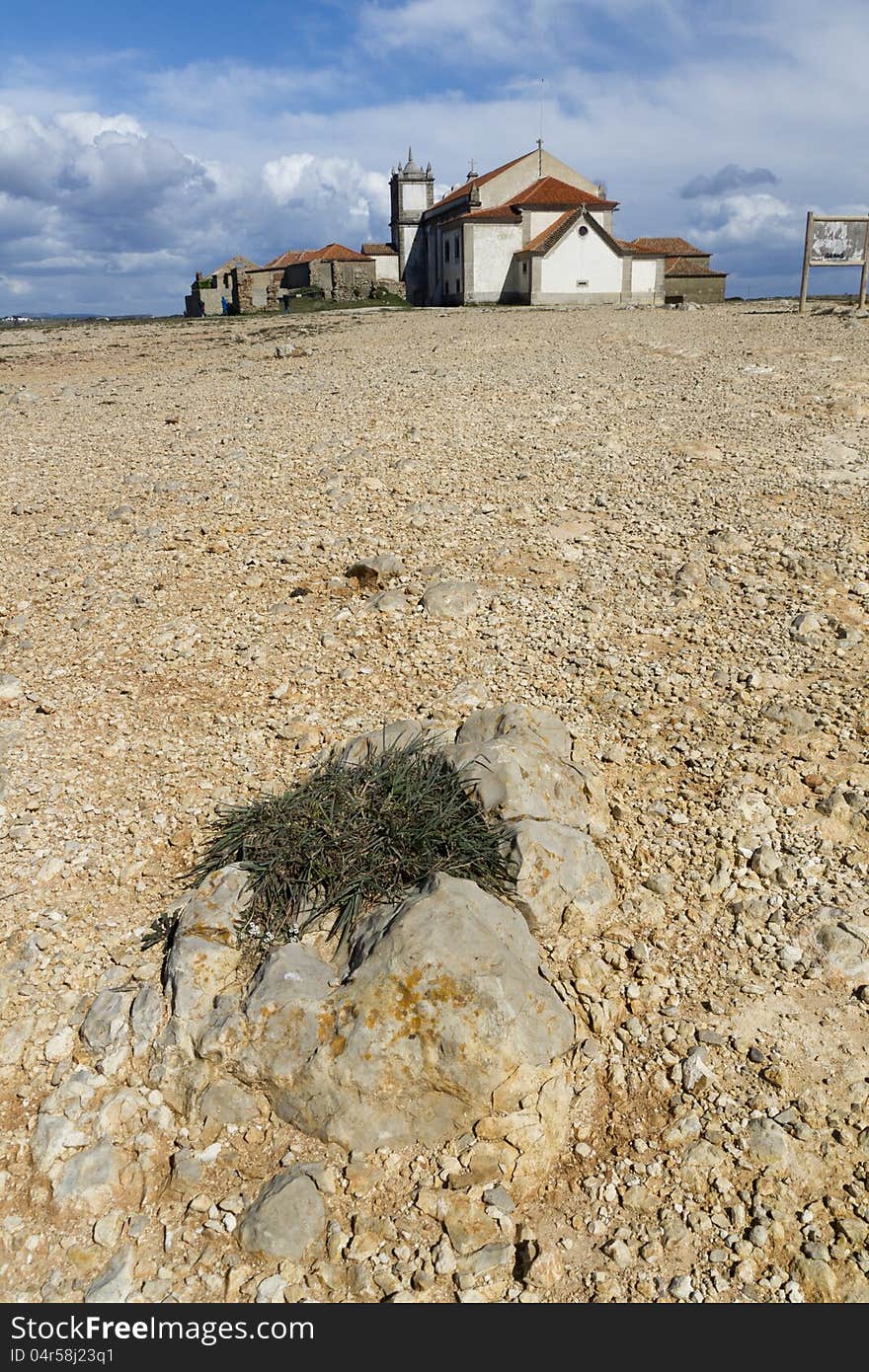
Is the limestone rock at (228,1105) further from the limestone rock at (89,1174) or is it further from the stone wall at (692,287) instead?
the stone wall at (692,287)

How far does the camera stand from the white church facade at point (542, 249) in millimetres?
44406

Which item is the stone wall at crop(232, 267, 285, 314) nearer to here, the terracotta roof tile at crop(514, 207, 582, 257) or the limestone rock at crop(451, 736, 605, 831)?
the terracotta roof tile at crop(514, 207, 582, 257)

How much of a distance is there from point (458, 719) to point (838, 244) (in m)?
26.3

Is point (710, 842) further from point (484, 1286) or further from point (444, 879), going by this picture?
point (484, 1286)

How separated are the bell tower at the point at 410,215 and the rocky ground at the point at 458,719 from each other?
5883 cm

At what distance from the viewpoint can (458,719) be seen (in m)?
5.61

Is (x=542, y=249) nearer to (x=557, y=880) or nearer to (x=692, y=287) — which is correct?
(x=692, y=287)

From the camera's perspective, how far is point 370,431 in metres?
11.7

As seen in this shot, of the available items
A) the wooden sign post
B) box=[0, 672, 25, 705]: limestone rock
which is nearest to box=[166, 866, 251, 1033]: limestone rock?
box=[0, 672, 25, 705]: limestone rock

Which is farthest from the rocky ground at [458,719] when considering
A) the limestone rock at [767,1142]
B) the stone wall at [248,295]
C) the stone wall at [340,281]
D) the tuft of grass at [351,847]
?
the stone wall at [340,281]

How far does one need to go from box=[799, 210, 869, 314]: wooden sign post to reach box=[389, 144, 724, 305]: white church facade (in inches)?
790

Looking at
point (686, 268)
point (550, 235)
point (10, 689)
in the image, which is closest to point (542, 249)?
point (550, 235)

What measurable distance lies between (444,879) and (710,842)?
1.62 metres
